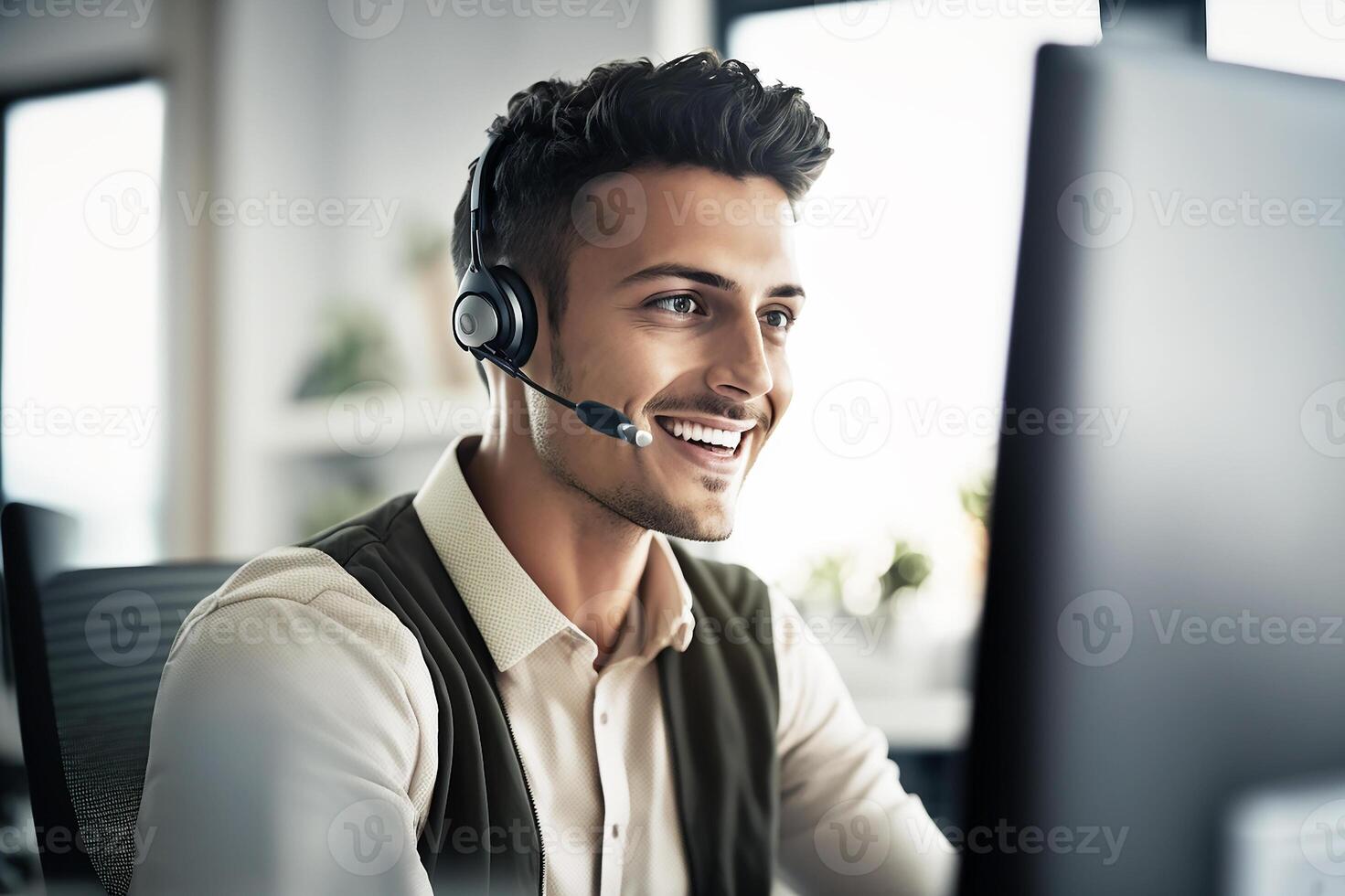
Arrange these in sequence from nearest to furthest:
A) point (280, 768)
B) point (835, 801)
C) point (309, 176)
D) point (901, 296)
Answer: point (280, 768) → point (835, 801) → point (901, 296) → point (309, 176)

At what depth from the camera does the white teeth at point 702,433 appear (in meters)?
0.83

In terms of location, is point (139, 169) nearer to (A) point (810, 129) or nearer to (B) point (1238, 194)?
(A) point (810, 129)

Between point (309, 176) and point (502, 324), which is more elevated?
point (309, 176)

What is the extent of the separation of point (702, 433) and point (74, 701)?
0.51 m

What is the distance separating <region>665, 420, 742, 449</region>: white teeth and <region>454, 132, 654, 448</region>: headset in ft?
0.10

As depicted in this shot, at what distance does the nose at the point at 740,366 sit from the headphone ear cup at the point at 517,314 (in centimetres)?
16

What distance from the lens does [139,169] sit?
6.04 ft

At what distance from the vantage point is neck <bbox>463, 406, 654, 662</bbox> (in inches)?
32.6

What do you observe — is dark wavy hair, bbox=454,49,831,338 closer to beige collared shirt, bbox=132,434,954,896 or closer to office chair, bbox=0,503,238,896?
beige collared shirt, bbox=132,434,954,896

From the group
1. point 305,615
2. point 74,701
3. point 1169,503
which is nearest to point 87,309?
point 74,701

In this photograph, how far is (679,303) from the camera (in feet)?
2.69

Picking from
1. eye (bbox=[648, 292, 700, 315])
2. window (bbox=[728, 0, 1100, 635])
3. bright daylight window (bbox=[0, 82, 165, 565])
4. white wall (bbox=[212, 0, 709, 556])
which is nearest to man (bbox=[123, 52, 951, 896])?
eye (bbox=[648, 292, 700, 315])

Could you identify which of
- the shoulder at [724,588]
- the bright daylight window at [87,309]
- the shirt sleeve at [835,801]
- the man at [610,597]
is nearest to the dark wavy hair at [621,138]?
the man at [610,597]

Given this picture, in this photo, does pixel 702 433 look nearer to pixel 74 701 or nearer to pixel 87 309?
pixel 74 701
